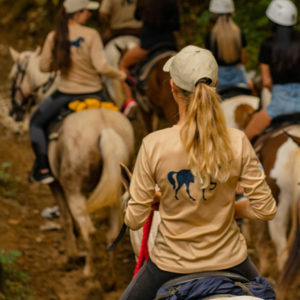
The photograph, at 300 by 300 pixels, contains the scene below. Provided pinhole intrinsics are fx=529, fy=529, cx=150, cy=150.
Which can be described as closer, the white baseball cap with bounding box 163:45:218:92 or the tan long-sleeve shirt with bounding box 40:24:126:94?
the white baseball cap with bounding box 163:45:218:92

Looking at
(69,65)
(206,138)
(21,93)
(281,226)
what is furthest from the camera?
(21,93)

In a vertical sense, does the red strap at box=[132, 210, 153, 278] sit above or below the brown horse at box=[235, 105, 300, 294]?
above

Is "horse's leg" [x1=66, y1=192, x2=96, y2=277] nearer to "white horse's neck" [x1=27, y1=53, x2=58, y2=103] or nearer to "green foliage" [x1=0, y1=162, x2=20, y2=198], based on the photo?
"white horse's neck" [x1=27, y1=53, x2=58, y2=103]

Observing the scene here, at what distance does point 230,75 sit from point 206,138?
4.54 m

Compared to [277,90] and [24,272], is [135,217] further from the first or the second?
[24,272]

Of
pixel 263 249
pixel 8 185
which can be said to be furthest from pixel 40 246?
pixel 263 249

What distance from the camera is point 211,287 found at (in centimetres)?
246

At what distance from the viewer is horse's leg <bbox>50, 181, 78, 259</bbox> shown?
19.6 ft

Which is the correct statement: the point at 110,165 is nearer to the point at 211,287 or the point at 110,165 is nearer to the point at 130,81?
the point at 130,81

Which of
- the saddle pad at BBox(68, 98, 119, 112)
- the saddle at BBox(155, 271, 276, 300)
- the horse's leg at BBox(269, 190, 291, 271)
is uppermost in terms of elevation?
the saddle at BBox(155, 271, 276, 300)

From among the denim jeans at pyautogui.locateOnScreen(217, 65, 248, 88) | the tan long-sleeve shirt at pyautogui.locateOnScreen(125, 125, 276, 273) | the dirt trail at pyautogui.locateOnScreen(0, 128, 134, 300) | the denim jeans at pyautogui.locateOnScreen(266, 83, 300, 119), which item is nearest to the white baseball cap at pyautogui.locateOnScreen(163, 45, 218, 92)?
the tan long-sleeve shirt at pyautogui.locateOnScreen(125, 125, 276, 273)

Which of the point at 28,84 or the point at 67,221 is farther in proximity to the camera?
the point at 28,84

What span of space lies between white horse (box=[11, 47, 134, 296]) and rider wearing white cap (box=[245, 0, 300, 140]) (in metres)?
1.46

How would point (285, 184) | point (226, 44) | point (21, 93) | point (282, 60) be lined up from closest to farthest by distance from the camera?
point (285, 184), point (282, 60), point (226, 44), point (21, 93)
